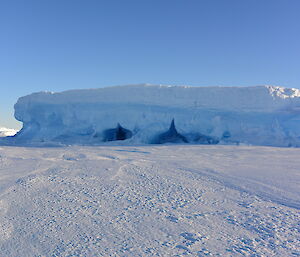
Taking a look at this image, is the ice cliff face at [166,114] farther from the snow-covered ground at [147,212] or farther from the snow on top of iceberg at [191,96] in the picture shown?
the snow-covered ground at [147,212]

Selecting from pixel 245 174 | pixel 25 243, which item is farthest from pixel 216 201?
pixel 25 243

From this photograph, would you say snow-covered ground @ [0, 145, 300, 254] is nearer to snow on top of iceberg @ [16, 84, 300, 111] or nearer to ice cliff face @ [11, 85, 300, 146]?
ice cliff face @ [11, 85, 300, 146]

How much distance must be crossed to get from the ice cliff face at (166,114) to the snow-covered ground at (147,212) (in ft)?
26.4

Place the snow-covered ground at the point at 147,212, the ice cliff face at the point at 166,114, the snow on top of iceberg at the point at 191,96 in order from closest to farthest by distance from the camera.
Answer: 1. the snow-covered ground at the point at 147,212
2. the ice cliff face at the point at 166,114
3. the snow on top of iceberg at the point at 191,96

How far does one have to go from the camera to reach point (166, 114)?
13.6 m

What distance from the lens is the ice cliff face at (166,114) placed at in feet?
39.8

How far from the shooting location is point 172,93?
44.0 ft

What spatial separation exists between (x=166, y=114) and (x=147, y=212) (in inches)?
439

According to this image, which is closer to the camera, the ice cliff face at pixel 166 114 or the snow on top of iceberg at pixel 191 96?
the ice cliff face at pixel 166 114

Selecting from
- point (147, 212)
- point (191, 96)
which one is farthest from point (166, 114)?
point (147, 212)

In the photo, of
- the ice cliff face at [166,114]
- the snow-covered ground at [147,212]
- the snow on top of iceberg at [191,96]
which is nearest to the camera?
the snow-covered ground at [147,212]

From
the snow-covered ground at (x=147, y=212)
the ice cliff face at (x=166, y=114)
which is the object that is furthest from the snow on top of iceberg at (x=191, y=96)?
the snow-covered ground at (x=147, y=212)

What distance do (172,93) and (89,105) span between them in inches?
188

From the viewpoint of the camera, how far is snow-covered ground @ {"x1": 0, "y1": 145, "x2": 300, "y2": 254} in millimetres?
1968
